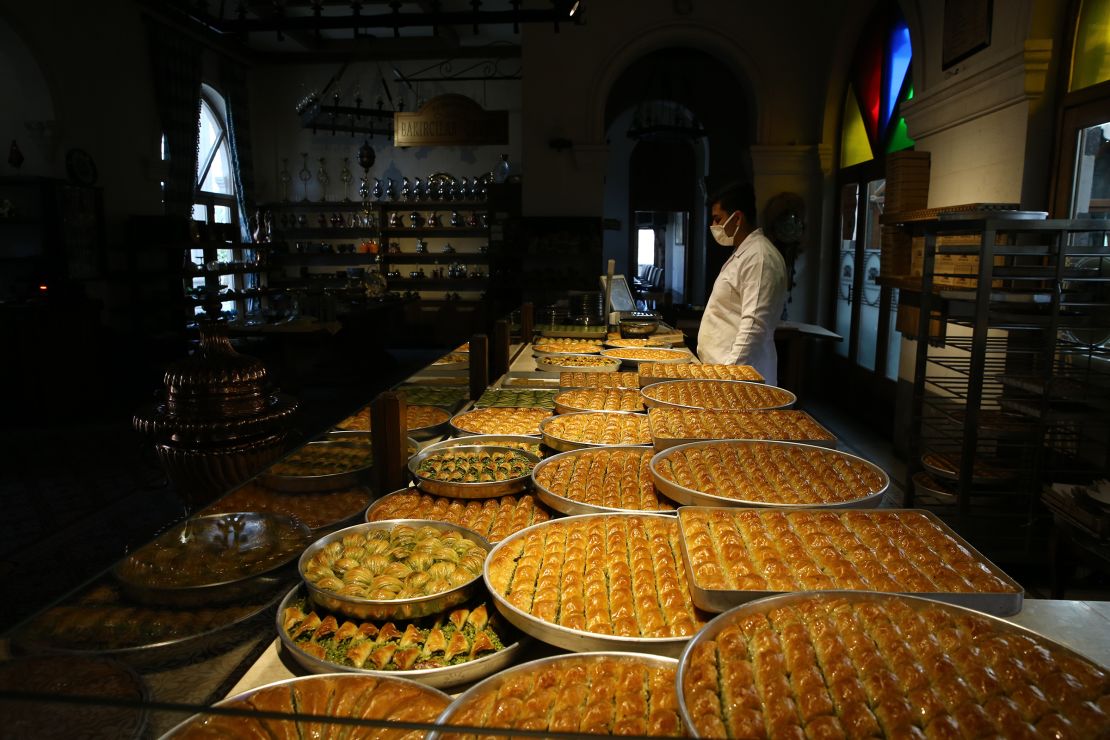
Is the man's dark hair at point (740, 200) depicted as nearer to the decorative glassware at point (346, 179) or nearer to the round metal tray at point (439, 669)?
the round metal tray at point (439, 669)

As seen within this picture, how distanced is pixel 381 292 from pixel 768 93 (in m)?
6.61

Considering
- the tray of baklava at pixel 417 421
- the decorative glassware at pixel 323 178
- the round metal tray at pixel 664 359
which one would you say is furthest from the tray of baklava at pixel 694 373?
the decorative glassware at pixel 323 178

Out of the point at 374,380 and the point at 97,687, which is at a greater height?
the point at 97,687

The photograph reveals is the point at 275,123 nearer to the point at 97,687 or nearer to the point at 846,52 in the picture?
the point at 846,52

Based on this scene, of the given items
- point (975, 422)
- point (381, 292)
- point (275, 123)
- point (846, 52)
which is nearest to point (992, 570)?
point (975, 422)

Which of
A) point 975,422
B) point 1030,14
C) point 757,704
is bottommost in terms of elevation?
point 975,422

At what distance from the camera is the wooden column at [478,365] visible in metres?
3.17

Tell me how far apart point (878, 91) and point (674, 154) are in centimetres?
819

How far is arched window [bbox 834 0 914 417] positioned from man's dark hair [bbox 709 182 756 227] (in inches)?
126

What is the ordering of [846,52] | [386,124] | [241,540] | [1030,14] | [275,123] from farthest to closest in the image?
1. [275,123]
2. [386,124]
3. [846,52]
4. [1030,14]
5. [241,540]

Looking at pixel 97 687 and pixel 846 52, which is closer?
pixel 97 687

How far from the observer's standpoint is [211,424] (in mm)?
2791

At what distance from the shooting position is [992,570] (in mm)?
1416

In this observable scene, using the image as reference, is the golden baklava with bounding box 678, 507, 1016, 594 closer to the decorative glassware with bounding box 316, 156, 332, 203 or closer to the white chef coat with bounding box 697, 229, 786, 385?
the white chef coat with bounding box 697, 229, 786, 385
